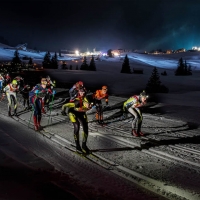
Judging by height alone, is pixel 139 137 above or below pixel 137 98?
below

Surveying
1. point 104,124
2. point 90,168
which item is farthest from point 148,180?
point 104,124

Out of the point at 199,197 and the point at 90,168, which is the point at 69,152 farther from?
the point at 199,197

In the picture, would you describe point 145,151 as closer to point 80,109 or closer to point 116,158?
point 116,158

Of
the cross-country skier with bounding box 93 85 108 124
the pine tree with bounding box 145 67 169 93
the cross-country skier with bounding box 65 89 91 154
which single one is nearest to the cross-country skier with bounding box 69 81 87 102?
the cross-country skier with bounding box 65 89 91 154

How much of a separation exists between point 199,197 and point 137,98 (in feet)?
15.8

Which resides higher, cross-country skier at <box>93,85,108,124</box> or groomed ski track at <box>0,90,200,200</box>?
cross-country skier at <box>93,85,108,124</box>

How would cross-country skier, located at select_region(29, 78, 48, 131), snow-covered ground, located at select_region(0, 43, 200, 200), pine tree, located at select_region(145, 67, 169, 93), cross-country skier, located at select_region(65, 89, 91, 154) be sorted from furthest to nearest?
pine tree, located at select_region(145, 67, 169, 93) < cross-country skier, located at select_region(29, 78, 48, 131) < cross-country skier, located at select_region(65, 89, 91, 154) < snow-covered ground, located at select_region(0, 43, 200, 200)

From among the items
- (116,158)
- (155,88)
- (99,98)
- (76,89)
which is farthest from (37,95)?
(155,88)

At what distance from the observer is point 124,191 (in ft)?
18.0

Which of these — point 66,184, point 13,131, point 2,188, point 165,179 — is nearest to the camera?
point 2,188

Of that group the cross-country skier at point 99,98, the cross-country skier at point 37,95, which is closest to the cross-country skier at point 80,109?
the cross-country skier at point 37,95

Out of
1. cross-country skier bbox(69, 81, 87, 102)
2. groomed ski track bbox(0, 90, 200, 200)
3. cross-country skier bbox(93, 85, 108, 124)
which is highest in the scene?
cross-country skier bbox(69, 81, 87, 102)

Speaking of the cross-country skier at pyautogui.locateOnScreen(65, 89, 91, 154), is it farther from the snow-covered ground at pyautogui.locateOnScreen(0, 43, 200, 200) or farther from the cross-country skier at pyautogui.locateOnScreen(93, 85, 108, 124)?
the cross-country skier at pyautogui.locateOnScreen(93, 85, 108, 124)

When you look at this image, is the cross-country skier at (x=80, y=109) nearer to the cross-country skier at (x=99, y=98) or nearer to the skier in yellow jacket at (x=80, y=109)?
the skier in yellow jacket at (x=80, y=109)
